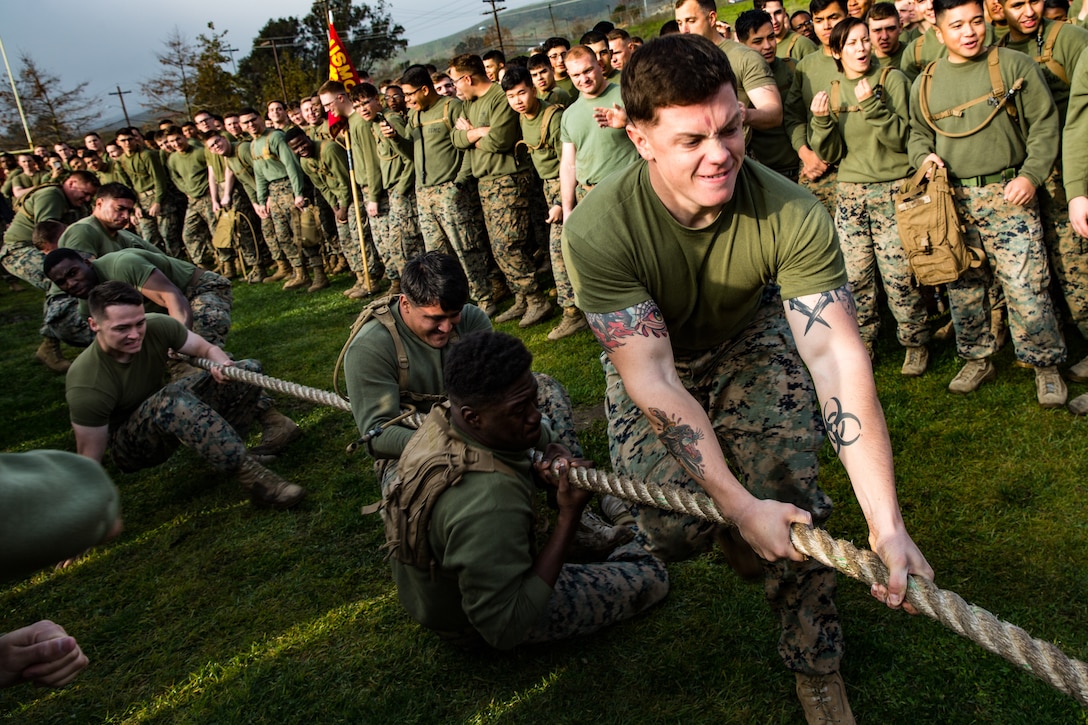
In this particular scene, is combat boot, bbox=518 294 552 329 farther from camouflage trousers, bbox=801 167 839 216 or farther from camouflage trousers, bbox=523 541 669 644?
camouflage trousers, bbox=523 541 669 644

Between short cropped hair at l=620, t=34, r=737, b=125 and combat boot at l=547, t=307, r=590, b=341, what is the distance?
474 centimetres

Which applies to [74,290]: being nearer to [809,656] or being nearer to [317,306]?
[317,306]

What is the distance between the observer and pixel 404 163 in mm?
8891

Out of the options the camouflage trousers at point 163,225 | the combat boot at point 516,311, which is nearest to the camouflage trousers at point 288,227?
the camouflage trousers at point 163,225

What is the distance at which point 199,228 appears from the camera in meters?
13.7

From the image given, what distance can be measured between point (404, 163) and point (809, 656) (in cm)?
740

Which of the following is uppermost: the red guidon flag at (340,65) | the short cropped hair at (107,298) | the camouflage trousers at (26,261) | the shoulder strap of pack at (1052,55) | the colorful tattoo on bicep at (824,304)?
the red guidon flag at (340,65)

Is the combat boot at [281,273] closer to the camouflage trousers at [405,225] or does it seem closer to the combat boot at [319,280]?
the combat boot at [319,280]

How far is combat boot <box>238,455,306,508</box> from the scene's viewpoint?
16.4 ft

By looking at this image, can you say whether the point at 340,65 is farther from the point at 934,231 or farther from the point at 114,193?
the point at 934,231

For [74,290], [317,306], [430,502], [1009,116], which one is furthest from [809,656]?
[317,306]

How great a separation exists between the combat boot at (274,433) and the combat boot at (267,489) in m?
0.77

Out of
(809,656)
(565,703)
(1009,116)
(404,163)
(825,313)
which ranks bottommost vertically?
(565,703)

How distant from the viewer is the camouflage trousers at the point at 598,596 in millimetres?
3270
